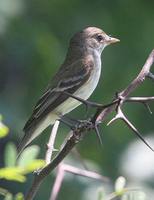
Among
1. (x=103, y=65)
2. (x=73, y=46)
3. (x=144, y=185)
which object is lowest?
(x=144, y=185)

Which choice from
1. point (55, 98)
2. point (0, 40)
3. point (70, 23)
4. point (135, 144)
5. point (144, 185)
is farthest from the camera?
point (70, 23)

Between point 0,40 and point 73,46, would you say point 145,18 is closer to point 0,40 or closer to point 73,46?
point 0,40

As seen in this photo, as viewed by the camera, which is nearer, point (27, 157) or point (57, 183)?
point (27, 157)

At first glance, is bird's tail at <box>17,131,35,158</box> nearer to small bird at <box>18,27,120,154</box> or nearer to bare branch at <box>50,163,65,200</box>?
small bird at <box>18,27,120,154</box>

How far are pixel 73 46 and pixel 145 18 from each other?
257 centimetres

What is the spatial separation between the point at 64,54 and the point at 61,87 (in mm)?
2721

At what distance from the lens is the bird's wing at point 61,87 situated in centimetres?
494

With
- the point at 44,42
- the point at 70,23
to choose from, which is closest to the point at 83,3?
the point at 70,23

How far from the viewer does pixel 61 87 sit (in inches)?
201

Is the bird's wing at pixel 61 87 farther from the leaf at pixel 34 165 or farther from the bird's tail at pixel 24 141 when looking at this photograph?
the leaf at pixel 34 165

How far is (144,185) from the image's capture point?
18.8ft

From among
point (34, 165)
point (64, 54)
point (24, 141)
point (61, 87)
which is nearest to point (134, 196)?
point (34, 165)

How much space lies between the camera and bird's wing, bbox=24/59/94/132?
4941 millimetres

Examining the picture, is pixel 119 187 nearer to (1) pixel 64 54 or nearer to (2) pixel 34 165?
(2) pixel 34 165
